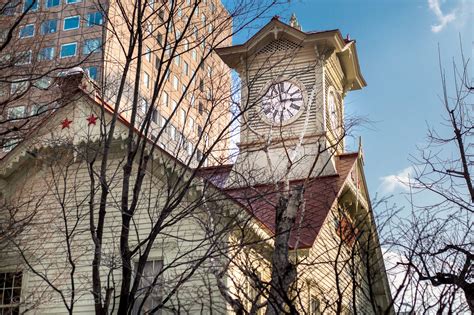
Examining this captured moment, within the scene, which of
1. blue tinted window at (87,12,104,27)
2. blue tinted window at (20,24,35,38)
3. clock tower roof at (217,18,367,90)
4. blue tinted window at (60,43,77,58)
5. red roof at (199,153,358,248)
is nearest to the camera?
blue tinted window at (87,12,104,27)

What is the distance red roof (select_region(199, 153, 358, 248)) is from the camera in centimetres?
1424

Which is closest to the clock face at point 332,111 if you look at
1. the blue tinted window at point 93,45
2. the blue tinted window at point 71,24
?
Result: the blue tinted window at point 93,45

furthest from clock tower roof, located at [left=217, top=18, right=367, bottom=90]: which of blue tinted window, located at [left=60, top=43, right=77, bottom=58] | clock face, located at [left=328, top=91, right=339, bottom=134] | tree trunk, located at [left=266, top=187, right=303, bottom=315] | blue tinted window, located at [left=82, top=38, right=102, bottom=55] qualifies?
blue tinted window, located at [left=60, top=43, right=77, bottom=58]

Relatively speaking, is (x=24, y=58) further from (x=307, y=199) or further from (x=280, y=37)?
(x=280, y=37)

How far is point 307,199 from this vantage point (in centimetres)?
1697

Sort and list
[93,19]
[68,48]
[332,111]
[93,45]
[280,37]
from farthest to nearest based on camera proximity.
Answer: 1. [68,48]
2. [93,19]
3. [332,111]
4. [280,37]
5. [93,45]

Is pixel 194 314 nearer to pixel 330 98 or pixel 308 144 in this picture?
pixel 308 144

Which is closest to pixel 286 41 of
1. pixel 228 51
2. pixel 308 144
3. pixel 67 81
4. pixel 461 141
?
pixel 228 51

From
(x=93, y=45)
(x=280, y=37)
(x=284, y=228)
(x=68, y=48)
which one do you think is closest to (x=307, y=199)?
(x=284, y=228)

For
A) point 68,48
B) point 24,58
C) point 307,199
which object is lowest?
point 307,199

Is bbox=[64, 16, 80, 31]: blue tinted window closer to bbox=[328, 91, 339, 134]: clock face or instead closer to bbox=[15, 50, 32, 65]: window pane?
bbox=[328, 91, 339, 134]: clock face

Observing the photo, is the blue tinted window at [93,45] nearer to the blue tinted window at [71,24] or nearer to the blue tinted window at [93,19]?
the blue tinted window at [93,19]

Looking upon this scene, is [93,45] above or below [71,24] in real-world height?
below

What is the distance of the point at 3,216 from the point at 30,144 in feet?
5.72
